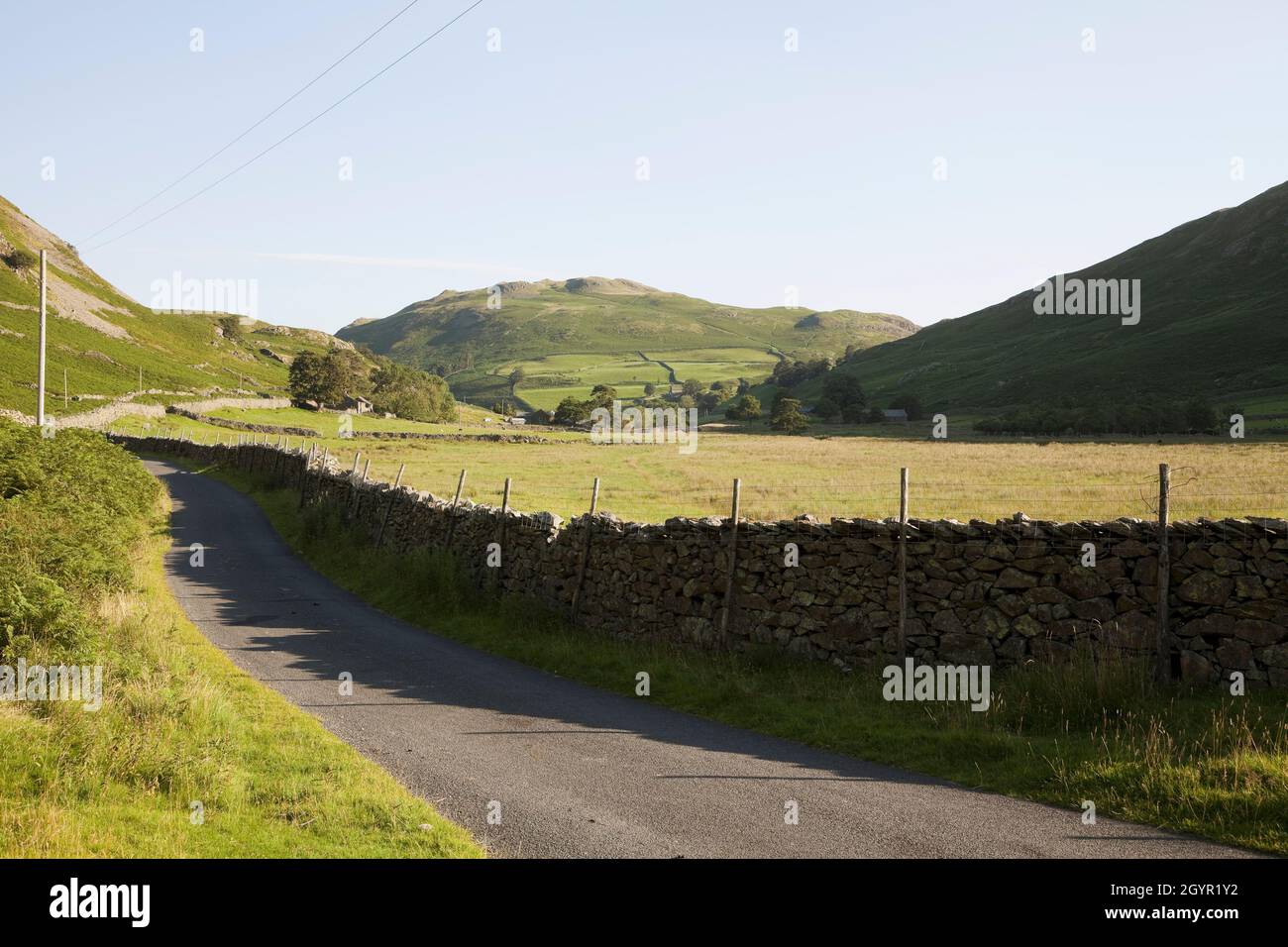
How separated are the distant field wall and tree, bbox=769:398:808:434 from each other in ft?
348

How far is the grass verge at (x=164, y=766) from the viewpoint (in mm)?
7324

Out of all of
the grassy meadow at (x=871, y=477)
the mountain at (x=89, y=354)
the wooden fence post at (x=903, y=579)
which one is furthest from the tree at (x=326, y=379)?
the wooden fence post at (x=903, y=579)

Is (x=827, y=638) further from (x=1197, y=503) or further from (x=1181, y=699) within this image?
(x=1197, y=503)

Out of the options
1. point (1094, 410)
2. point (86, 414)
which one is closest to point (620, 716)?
point (86, 414)

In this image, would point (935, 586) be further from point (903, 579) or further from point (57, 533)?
point (57, 533)

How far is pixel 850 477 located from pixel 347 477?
24.5 metres

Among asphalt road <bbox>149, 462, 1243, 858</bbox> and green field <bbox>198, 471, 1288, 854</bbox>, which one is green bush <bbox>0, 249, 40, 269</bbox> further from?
green field <bbox>198, 471, 1288, 854</bbox>

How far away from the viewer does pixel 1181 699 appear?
1060 cm
